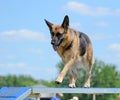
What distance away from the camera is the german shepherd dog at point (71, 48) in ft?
30.5

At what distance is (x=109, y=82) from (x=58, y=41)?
149 feet

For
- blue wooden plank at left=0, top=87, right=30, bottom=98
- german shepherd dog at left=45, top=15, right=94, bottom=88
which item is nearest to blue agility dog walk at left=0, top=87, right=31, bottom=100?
blue wooden plank at left=0, top=87, right=30, bottom=98

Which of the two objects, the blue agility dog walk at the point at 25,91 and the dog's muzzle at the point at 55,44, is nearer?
the blue agility dog walk at the point at 25,91

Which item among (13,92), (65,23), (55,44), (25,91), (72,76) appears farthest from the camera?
(72,76)

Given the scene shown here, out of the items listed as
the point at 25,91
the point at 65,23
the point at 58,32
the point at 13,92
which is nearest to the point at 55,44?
the point at 58,32

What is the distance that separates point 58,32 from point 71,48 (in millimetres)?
552

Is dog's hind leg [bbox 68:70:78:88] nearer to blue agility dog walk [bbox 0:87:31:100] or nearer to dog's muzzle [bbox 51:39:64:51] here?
dog's muzzle [bbox 51:39:64:51]

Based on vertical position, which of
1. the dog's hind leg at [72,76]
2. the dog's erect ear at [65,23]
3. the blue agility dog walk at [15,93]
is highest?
the dog's erect ear at [65,23]

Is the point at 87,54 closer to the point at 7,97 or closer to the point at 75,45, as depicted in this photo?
the point at 75,45

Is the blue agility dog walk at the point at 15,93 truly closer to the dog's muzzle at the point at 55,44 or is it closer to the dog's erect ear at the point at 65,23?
the dog's muzzle at the point at 55,44

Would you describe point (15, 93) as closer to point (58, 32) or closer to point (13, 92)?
point (13, 92)

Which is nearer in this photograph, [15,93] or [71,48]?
[15,93]

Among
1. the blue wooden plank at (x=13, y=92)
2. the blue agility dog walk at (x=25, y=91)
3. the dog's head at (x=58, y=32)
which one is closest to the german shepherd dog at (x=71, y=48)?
the dog's head at (x=58, y=32)

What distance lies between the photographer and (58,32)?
9.27m
